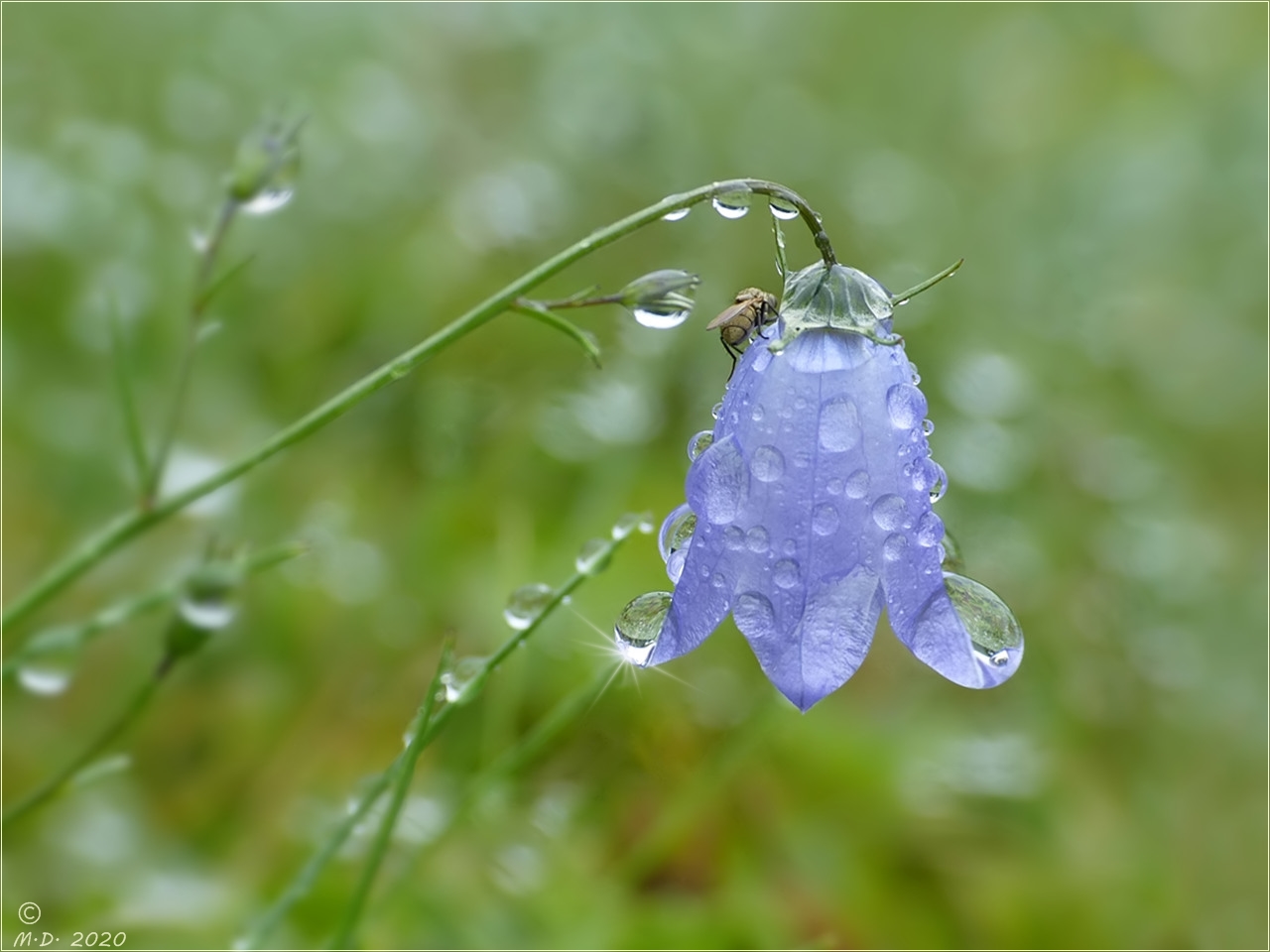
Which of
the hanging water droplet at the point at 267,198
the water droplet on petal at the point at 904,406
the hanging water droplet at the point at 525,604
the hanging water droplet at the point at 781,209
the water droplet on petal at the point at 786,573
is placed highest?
the hanging water droplet at the point at 267,198

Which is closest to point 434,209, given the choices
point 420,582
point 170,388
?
point 170,388

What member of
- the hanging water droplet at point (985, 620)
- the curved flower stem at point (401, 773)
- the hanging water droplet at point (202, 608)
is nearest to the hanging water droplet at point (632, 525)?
the curved flower stem at point (401, 773)

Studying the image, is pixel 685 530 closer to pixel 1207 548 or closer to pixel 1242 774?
pixel 1242 774

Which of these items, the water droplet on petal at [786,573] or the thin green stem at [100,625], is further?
the thin green stem at [100,625]

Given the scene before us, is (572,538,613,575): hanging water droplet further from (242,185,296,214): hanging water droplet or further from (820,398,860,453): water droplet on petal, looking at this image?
(242,185,296,214): hanging water droplet

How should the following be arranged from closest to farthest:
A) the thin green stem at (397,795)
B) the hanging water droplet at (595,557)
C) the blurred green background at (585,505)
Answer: the thin green stem at (397,795) < the hanging water droplet at (595,557) < the blurred green background at (585,505)

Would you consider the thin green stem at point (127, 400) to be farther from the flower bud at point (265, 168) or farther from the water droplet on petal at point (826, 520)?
the water droplet on petal at point (826, 520)
